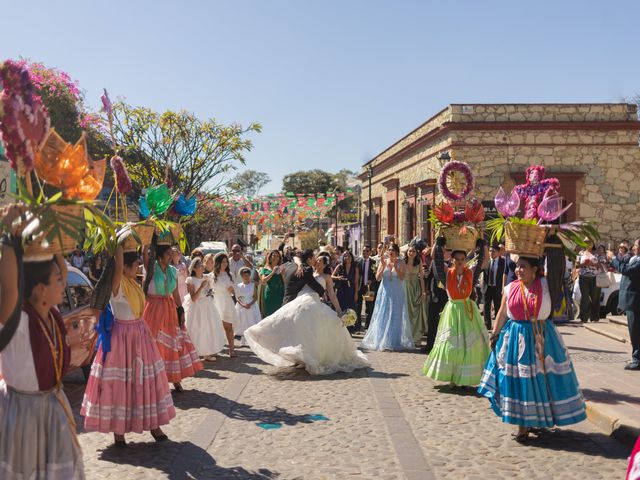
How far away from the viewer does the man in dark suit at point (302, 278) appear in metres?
10.1

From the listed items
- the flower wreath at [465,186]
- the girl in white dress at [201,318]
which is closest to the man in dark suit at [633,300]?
the flower wreath at [465,186]

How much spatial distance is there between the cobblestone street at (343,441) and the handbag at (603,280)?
872 cm

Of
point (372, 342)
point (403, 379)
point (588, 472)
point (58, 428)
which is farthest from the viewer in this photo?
point (372, 342)

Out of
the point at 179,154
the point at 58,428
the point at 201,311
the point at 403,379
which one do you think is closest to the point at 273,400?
the point at 403,379

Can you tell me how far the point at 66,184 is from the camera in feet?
12.7

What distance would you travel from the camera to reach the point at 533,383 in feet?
20.5

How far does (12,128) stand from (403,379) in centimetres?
708

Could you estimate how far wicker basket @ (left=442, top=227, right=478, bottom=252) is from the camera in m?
8.89

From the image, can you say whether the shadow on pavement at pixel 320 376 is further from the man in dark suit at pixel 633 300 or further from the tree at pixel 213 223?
the tree at pixel 213 223

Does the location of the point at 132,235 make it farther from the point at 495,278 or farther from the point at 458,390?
the point at 495,278

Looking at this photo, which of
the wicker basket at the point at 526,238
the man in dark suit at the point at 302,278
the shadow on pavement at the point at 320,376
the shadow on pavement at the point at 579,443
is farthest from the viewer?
the man in dark suit at the point at 302,278

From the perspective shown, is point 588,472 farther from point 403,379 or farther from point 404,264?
point 404,264

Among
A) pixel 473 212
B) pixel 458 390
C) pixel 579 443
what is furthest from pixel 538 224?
pixel 458 390

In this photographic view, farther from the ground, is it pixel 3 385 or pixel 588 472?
pixel 3 385
